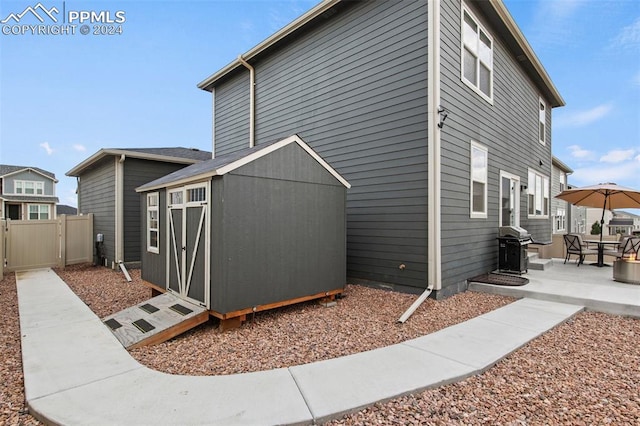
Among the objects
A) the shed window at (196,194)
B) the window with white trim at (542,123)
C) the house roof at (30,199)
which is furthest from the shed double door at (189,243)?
the house roof at (30,199)

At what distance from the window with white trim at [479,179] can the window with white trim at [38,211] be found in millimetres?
31679

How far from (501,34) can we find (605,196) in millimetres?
4775

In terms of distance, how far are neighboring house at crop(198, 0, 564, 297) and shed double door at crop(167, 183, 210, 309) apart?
11.0 feet

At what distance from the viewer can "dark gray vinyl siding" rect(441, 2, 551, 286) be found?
19.0 ft

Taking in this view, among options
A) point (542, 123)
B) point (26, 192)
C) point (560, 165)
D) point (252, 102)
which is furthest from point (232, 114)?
point (26, 192)

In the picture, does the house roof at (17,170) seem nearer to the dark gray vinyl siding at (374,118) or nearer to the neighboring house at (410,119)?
the neighboring house at (410,119)

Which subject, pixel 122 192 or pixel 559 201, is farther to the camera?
pixel 559 201

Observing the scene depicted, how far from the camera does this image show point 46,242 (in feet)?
32.4

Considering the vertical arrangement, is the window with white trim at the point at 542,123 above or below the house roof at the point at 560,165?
above

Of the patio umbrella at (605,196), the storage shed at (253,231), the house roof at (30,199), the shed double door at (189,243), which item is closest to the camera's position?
the storage shed at (253,231)

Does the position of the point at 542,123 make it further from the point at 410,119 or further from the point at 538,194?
the point at 410,119

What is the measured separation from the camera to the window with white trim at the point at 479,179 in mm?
6668

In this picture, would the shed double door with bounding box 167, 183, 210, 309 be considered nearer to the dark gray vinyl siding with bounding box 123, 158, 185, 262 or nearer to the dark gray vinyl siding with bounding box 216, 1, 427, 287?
the dark gray vinyl siding with bounding box 216, 1, 427, 287

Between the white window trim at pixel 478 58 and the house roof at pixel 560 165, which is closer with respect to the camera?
the white window trim at pixel 478 58
